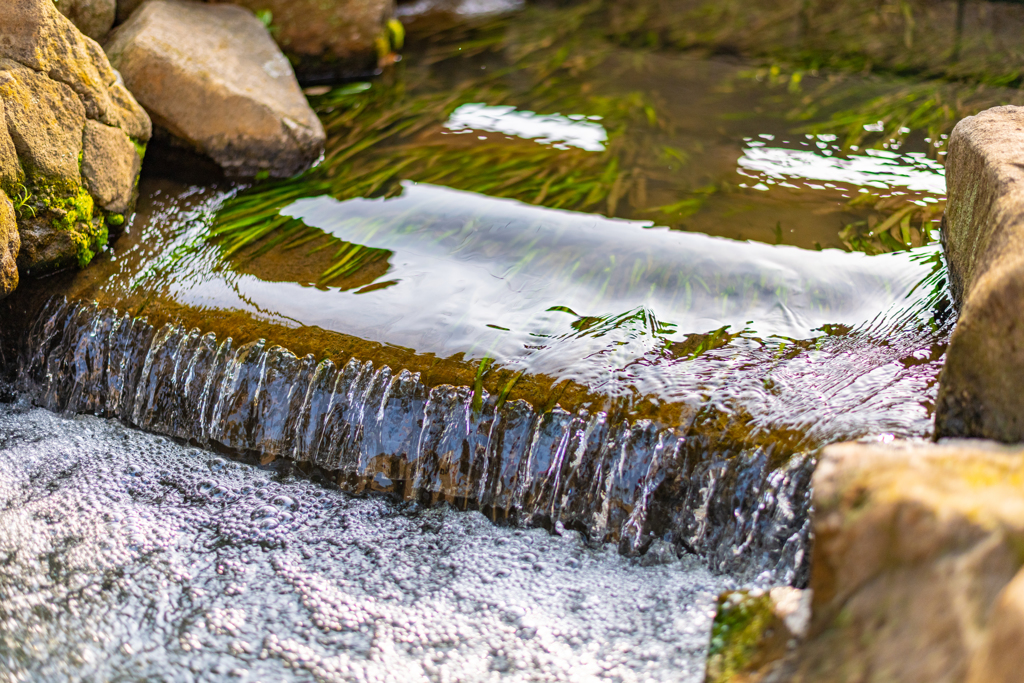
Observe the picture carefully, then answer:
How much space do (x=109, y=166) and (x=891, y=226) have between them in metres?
3.63

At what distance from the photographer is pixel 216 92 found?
397cm

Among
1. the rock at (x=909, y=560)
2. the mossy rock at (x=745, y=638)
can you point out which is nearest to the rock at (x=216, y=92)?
the mossy rock at (x=745, y=638)

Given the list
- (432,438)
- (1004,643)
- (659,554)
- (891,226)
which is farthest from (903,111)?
(1004,643)

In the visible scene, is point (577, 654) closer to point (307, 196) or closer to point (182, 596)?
point (182, 596)

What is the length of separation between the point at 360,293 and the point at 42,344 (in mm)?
1463

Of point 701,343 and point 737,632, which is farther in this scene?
point 701,343

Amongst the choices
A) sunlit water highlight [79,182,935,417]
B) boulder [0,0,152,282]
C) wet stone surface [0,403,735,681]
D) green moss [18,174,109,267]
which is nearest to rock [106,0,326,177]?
boulder [0,0,152,282]

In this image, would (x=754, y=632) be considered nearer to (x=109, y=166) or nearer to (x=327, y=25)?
(x=109, y=166)

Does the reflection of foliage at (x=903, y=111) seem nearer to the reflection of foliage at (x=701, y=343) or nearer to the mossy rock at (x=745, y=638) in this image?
the reflection of foliage at (x=701, y=343)

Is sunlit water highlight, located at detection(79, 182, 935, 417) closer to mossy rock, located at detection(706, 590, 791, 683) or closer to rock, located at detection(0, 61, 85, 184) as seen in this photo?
rock, located at detection(0, 61, 85, 184)

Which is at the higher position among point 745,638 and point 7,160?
point 7,160

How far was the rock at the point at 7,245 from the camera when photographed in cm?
288

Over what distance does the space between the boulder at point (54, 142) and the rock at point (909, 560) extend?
302 centimetres

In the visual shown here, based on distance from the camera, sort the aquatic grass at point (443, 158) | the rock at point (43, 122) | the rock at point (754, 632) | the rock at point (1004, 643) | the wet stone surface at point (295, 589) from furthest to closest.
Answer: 1. the aquatic grass at point (443, 158)
2. the rock at point (43, 122)
3. the wet stone surface at point (295, 589)
4. the rock at point (754, 632)
5. the rock at point (1004, 643)
